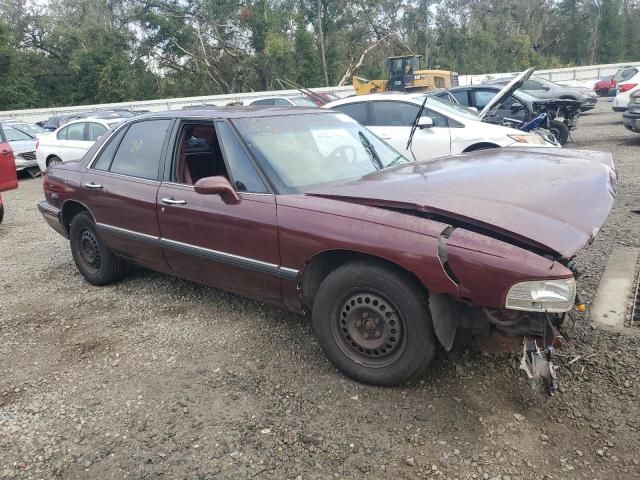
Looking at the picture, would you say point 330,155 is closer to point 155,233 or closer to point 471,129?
point 155,233

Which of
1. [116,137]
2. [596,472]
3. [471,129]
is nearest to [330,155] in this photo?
[116,137]

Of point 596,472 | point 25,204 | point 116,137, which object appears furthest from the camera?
point 25,204

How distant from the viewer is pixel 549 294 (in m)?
2.38

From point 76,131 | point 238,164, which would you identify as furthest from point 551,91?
point 238,164

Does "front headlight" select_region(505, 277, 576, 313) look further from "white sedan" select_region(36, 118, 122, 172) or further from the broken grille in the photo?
the broken grille

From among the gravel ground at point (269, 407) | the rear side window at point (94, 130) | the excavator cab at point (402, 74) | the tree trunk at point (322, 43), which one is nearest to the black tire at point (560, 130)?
the gravel ground at point (269, 407)

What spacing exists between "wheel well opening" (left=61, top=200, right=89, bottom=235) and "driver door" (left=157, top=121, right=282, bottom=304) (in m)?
1.40

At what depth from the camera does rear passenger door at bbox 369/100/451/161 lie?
24.5ft

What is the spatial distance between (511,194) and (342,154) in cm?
137

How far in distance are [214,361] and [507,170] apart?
7.42 ft

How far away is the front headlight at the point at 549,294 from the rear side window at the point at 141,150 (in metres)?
2.88

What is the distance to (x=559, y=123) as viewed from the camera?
1155cm

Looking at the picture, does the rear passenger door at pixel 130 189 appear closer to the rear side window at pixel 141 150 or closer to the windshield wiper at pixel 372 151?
the rear side window at pixel 141 150

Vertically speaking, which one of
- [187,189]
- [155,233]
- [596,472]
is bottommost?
[596,472]
